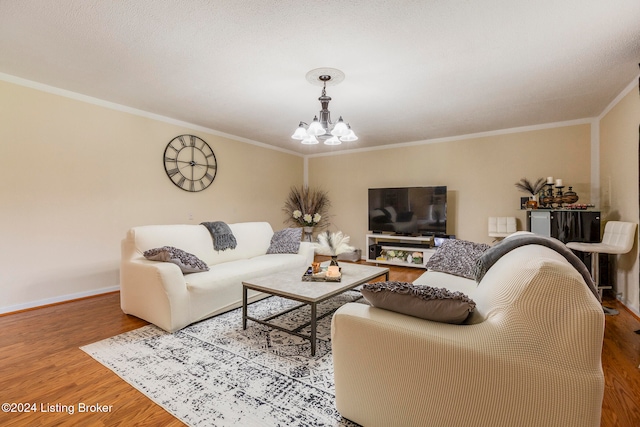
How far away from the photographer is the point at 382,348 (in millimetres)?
1273

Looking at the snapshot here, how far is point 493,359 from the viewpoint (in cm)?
107

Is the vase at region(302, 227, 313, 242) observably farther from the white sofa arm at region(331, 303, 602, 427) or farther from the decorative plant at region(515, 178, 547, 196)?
the white sofa arm at region(331, 303, 602, 427)

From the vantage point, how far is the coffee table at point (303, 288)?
2.09 m

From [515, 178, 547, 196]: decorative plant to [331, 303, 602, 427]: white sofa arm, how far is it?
4080 mm

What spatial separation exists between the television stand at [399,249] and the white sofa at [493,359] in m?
3.73

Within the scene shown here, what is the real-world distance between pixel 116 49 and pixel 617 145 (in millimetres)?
5089

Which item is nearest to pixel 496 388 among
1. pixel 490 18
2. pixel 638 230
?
pixel 490 18

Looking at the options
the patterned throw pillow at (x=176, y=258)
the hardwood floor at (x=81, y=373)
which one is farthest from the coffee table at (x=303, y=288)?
the hardwood floor at (x=81, y=373)

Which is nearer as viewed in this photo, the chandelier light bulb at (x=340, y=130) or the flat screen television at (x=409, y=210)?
the chandelier light bulb at (x=340, y=130)

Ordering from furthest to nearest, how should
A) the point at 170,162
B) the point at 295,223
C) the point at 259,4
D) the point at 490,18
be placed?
the point at 295,223 → the point at 170,162 → the point at 490,18 → the point at 259,4

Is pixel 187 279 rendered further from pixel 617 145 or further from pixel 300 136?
pixel 617 145

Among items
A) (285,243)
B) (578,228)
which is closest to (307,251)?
(285,243)

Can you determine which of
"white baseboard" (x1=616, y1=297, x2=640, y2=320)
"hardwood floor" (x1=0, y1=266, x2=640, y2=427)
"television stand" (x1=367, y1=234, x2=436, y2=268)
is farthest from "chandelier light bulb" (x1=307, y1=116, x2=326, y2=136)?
"white baseboard" (x1=616, y1=297, x2=640, y2=320)

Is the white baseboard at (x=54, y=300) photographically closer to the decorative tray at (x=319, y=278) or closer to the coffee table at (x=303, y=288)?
the coffee table at (x=303, y=288)
